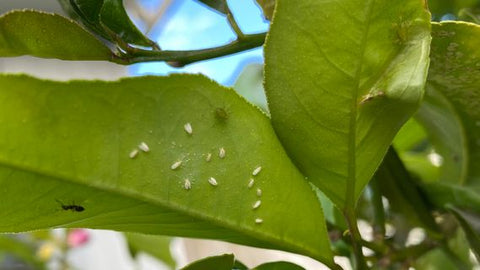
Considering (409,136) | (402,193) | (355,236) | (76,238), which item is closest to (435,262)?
(409,136)

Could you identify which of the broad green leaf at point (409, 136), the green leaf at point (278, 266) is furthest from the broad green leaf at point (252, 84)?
the green leaf at point (278, 266)

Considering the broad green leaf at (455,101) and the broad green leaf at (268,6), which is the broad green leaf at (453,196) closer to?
the broad green leaf at (455,101)

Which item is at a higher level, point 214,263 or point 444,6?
point 444,6

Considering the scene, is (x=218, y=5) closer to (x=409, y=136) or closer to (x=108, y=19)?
(x=108, y=19)

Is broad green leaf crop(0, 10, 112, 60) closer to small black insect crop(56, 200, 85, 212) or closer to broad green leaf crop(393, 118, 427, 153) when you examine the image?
small black insect crop(56, 200, 85, 212)

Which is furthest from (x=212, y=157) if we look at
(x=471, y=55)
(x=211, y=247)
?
(x=211, y=247)

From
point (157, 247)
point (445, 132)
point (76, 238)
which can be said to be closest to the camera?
point (445, 132)

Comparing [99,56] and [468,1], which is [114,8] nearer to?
[99,56]
